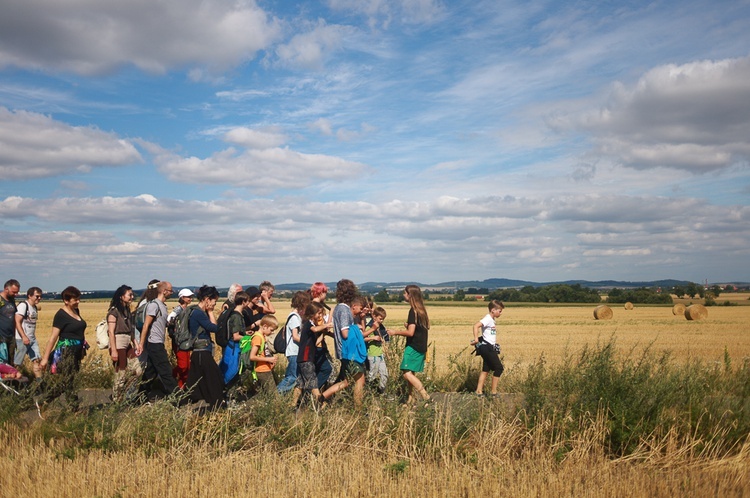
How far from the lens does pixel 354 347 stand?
28.0 ft

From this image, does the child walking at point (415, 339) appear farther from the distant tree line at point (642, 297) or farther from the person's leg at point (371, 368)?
the distant tree line at point (642, 297)

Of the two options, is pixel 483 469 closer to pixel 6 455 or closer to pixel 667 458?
pixel 667 458

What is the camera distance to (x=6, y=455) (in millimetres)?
6844

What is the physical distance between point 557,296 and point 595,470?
8742 centimetres

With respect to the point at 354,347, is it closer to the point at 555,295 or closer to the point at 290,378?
the point at 290,378

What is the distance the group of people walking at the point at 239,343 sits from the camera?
8773 mm

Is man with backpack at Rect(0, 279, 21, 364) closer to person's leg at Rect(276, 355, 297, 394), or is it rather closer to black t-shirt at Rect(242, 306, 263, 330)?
black t-shirt at Rect(242, 306, 263, 330)

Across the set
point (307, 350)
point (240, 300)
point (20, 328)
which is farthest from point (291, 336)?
point (20, 328)

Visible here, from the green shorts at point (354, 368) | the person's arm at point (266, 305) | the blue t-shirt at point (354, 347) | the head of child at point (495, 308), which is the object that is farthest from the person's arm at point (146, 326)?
the head of child at point (495, 308)

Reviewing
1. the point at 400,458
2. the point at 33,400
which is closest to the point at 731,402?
the point at 400,458

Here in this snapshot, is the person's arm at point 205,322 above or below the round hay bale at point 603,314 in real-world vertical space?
above

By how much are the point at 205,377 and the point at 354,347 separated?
229cm

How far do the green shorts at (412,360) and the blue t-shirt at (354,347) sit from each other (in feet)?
2.72

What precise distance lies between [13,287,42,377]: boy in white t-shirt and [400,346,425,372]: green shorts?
20.4 feet
